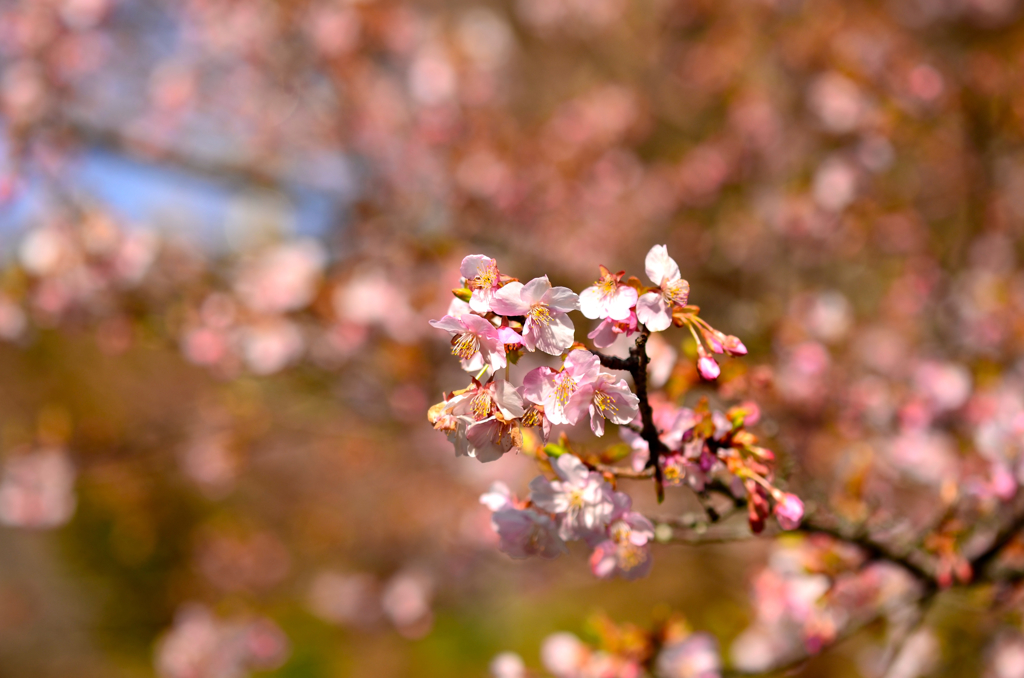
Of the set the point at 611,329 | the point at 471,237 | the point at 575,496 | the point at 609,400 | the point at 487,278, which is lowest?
the point at 575,496

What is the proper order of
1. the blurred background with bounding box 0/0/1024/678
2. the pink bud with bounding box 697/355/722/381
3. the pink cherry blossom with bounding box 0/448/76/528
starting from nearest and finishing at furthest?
the pink bud with bounding box 697/355/722/381
the blurred background with bounding box 0/0/1024/678
the pink cherry blossom with bounding box 0/448/76/528

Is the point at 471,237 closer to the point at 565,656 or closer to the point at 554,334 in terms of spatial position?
the point at 565,656

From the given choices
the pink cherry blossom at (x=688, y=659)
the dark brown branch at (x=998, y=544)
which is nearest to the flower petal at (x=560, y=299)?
the pink cherry blossom at (x=688, y=659)

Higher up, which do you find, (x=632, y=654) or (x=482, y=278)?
(x=482, y=278)

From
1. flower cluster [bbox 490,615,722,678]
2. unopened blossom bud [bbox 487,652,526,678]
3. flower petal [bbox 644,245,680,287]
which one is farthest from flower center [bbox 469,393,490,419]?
unopened blossom bud [bbox 487,652,526,678]

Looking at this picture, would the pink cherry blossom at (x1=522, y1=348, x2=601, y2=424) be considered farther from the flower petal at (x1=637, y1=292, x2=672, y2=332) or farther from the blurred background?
the blurred background

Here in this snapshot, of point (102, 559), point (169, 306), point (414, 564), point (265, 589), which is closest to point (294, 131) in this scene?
point (169, 306)

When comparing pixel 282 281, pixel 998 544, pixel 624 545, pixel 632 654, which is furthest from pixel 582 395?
pixel 282 281

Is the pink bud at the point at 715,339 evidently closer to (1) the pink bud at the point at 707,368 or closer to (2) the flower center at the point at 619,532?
(1) the pink bud at the point at 707,368
